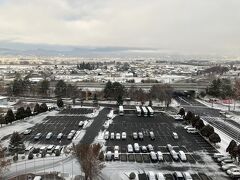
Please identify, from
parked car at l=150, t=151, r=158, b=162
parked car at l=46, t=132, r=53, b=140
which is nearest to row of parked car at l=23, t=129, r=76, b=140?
parked car at l=46, t=132, r=53, b=140

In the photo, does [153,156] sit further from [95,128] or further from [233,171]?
[95,128]

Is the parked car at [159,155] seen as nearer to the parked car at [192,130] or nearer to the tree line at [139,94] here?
the parked car at [192,130]

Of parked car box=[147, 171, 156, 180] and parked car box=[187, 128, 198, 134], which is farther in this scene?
parked car box=[187, 128, 198, 134]

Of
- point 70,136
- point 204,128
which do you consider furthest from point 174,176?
point 70,136

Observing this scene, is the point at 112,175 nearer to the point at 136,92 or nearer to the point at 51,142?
the point at 51,142

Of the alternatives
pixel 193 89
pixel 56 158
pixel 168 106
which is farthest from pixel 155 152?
pixel 193 89

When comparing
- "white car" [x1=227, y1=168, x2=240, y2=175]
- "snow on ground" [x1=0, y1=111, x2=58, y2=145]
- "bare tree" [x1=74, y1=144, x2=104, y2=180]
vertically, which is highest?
"bare tree" [x1=74, y1=144, x2=104, y2=180]

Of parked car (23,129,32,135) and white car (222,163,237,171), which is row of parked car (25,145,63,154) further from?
white car (222,163,237,171)

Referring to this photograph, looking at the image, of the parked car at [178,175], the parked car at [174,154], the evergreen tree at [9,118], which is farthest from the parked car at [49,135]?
the parked car at [178,175]
